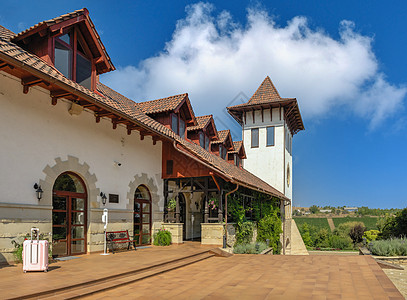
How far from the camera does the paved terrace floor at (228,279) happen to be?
21.0ft

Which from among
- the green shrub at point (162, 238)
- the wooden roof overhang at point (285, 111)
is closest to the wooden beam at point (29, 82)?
the green shrub at point (162, 238)

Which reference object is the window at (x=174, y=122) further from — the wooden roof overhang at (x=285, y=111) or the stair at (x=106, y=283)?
the wooden roof overhang at (x=285, y=111)

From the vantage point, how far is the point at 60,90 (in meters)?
9.23

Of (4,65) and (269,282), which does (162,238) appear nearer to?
(269,282)

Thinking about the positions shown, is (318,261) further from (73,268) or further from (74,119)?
(74,119)

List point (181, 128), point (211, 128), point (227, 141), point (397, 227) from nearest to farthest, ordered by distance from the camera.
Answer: point (181, 128)
point (211, 128)
point (397, 227)
point (227, 141)

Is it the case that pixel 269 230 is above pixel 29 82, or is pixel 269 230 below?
below

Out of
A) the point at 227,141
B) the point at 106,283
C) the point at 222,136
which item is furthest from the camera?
the point at 227,141

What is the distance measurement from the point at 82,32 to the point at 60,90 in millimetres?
2917

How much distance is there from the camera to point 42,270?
24.9ft

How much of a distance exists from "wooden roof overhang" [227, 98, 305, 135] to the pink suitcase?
75.0 ft

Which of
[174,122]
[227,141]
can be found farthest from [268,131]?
[174,122]

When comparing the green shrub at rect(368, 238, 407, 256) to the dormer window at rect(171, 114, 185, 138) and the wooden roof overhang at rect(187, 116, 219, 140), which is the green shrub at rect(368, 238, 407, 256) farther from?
the wooden roof overhang at rect(187, 116, 219, 140)

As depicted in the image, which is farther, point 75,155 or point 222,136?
point 222,136
